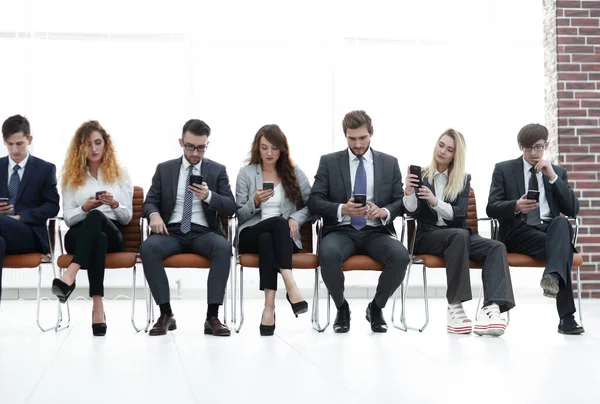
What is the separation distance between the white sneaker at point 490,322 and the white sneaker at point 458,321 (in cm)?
6

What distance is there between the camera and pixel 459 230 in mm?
4051

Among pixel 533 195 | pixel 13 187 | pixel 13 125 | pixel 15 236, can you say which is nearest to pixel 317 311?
pixel 533 195

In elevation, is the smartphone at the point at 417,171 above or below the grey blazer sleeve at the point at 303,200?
above

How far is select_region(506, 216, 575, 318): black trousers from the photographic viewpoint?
3973 millimetres

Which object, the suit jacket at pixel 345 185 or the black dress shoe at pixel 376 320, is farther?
the suit jacket at pixel 345 185

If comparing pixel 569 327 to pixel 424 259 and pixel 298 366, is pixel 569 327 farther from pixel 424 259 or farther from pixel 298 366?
pixel 298 366

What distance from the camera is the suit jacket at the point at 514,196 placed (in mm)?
4270

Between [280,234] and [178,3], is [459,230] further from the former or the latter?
[178,3]

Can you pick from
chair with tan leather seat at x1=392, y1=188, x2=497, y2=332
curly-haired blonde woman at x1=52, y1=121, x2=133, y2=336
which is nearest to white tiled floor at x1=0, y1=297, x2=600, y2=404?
chair with tan leather seat at x1=392, y1=188, x2=497, y2=332

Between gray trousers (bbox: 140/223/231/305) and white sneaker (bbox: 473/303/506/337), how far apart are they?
1244 mm

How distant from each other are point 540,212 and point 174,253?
1974 mm

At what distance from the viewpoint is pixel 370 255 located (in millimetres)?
4113

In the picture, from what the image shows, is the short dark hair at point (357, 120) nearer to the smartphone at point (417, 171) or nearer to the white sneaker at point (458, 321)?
the smartphone at point (417, 171)

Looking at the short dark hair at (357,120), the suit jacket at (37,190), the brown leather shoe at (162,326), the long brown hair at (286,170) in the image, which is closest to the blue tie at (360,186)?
the short dark hair at (357,120)
